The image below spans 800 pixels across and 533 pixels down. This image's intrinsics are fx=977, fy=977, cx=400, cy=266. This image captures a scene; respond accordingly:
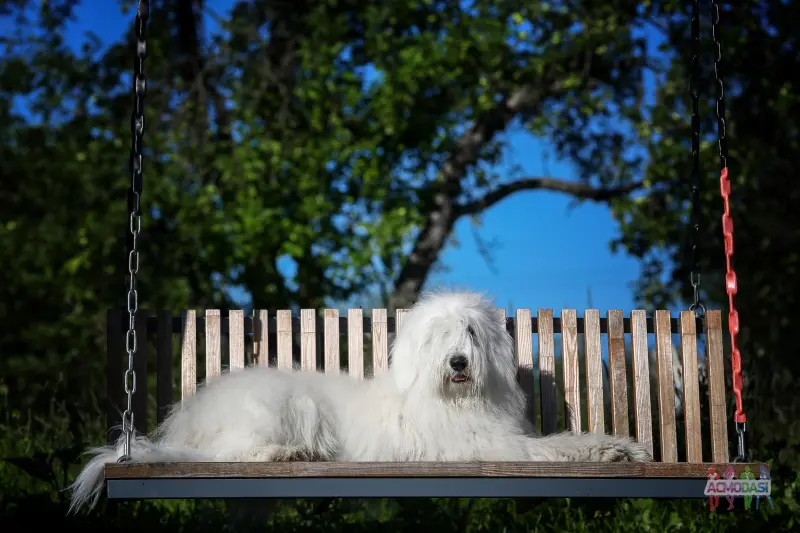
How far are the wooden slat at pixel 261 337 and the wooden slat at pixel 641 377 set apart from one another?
1.84 m

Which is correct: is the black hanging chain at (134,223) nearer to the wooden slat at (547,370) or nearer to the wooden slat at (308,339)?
the wooden slat at (308,339)

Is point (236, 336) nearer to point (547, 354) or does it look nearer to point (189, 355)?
point (189, 355)

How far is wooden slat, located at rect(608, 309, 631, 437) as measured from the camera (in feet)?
15.9

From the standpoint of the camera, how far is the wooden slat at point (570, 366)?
4.82 metres

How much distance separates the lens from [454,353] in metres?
3.85

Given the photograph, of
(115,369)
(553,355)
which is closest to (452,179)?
(553,355)

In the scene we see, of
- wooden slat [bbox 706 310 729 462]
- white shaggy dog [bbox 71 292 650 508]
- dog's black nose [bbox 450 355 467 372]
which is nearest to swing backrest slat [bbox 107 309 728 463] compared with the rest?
wooden slat [bbox 706 310 729 462]

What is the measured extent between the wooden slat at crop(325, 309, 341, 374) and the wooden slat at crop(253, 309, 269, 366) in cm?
32

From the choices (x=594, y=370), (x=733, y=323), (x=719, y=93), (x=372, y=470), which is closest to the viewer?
(x=372, y=470)

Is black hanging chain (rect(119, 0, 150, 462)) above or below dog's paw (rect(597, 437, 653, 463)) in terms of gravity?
above

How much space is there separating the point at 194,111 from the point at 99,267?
2.09 metres

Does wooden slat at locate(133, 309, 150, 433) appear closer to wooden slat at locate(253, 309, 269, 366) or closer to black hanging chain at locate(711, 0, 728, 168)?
wooden slat at locate(253, 309, 269, 366)

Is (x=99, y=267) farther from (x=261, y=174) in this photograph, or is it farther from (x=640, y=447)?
(x=640, y=447)

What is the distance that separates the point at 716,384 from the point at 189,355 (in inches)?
104
